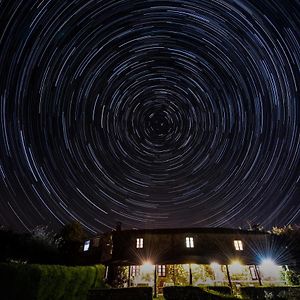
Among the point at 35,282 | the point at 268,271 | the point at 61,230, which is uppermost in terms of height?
the point at 61,230

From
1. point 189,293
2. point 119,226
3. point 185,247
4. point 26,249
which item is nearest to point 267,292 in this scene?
point 189,293

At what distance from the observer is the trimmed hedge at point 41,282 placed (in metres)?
12.6

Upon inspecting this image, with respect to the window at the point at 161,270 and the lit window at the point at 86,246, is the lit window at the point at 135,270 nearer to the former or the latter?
the window at the point at 161,270

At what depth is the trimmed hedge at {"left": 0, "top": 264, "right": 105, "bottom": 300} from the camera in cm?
1259

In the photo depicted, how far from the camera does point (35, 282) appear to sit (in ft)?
44.4

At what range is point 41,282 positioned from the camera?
13.9 metres

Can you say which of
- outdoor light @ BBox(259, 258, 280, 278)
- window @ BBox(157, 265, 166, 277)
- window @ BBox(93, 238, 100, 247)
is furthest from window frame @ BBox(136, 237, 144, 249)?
outdoor light @ BBox(259, 258, 280, 278)

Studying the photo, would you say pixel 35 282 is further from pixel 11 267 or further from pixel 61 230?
pixel 61 230

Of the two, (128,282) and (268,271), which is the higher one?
(268,271)

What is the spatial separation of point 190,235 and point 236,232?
629 centimetres

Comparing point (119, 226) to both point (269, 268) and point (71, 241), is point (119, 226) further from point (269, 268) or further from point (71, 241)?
point (269, 268)

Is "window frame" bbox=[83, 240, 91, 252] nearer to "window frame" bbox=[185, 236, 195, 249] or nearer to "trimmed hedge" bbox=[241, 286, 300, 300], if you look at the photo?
"window frame" bbox=[185, 236, 195, 249]

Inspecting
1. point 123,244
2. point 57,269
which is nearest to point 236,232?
point 123,244

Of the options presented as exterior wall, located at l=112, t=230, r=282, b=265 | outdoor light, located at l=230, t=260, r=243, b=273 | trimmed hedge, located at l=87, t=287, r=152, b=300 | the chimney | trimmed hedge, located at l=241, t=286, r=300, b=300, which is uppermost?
the chimney
